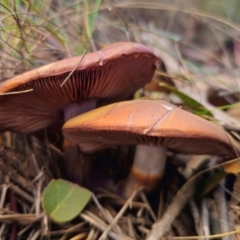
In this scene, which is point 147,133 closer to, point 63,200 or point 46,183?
point 63,200

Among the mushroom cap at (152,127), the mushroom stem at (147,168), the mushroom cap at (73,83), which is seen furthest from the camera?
the mushroom stem at (147,168)

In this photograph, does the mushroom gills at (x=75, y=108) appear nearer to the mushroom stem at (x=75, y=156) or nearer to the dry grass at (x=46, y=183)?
the mushroom stem at (x=75, y=156)

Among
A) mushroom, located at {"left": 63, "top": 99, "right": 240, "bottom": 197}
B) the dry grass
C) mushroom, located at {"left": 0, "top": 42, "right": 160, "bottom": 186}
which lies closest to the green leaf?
the dry grass

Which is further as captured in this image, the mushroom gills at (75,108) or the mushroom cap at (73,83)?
the mushroom gills at (75,108)

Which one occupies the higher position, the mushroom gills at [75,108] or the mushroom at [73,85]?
the mushroom at [73,85]

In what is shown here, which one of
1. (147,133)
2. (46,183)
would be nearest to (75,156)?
(46,183)

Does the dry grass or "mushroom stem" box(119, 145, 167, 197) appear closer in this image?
the dry grass

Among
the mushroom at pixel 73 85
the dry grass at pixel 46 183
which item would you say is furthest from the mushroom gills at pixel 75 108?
the dry grass at pixel 46 183

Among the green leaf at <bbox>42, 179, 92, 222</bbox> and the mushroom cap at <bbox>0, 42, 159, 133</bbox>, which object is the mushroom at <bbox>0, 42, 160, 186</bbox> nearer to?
the mushroom cap at <bbox>0, 42, 159, 133</bbox>
